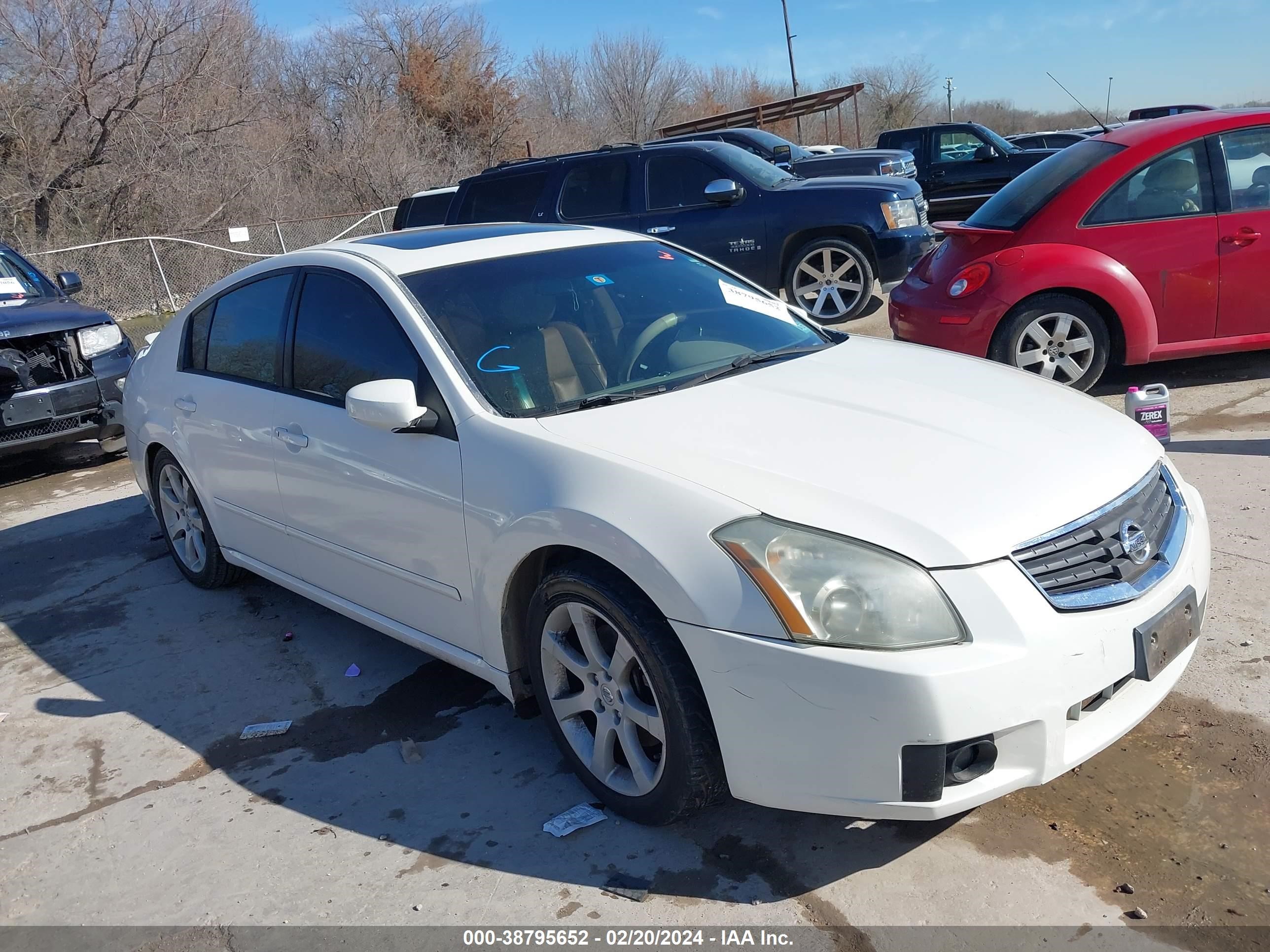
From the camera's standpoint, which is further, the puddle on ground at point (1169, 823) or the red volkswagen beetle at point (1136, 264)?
the red volkswagen beetle at point (1136, 264)

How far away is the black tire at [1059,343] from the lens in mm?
6516

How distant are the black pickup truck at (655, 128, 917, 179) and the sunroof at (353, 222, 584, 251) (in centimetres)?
1015

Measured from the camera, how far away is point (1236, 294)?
6.39 m

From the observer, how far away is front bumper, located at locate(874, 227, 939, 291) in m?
9.53

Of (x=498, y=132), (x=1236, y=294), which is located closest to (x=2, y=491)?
(x=1236, y=294)

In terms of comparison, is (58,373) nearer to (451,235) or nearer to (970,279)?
(451,235)

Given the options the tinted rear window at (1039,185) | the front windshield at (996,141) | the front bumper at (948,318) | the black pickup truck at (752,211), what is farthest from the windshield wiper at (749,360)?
the front windshield at (996,141)

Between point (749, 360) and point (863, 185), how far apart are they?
21.3 feet

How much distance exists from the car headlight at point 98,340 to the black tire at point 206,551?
11.2ft

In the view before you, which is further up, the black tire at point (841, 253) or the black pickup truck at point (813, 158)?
the black pickup truck at point (813, 158)

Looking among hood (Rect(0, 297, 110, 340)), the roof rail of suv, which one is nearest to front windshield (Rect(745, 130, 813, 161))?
the roof rail of suv

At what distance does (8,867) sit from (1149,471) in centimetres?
356

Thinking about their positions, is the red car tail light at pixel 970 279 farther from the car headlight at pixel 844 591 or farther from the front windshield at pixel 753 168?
the car headlight at pixel 844 591

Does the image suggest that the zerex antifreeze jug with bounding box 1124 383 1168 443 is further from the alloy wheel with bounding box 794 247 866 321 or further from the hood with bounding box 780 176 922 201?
the hood with bounding box 780 176 922 201
